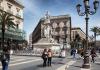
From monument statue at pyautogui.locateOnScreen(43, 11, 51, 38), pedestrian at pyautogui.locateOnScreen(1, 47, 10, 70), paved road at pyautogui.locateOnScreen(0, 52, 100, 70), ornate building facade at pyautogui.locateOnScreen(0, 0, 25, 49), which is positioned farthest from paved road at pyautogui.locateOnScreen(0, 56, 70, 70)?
ornate building facade at pyautogui.locateOnScreen(0, 0, 25, 49)

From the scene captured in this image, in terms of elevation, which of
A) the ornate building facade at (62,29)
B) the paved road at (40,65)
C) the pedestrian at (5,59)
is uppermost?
the ornate building facade at (62,29)

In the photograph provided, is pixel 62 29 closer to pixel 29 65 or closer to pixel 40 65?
pixel 40 65

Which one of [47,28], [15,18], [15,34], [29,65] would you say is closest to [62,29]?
[15,18]

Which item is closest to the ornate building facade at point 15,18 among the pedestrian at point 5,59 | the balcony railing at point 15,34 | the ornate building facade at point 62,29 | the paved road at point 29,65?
the balcony railing at point 15,34

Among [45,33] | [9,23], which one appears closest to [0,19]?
[9,23]

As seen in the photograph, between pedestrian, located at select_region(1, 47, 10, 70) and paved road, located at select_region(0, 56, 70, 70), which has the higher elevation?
pedestrian, located at select_region(1, 47, 10, 70)

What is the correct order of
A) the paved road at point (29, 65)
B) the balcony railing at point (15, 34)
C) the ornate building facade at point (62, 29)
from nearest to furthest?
the paved road at point (29, 65)
the balcony railing at point (15, 34)
the ornate building facade at point (62, 29)

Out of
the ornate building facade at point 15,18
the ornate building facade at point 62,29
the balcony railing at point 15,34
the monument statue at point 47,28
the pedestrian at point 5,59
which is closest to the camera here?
the pedestrian at point 5,59

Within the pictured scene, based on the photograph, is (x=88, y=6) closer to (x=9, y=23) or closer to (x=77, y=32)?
(x=9, y=23)

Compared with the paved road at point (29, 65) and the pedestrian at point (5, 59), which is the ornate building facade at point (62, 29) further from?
the pedestrian at point (5, 59)

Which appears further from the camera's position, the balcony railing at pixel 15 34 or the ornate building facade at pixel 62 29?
the ornate building facade at pixel 62 29

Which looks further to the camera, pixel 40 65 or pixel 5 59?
pixel 40 65

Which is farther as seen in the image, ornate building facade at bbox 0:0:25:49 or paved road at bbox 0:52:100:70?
ornate building facade at bbox 0:0:25:49

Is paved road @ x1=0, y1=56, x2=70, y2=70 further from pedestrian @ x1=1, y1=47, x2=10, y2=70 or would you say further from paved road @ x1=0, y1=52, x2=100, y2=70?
pedestrian @ x1=1, y1=47, x2=10, y2=70
